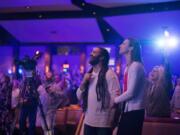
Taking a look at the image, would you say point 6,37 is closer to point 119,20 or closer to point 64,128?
point 119,20

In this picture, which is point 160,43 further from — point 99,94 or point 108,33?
point 99,94

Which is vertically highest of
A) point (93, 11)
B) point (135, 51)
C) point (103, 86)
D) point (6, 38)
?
point (93, 11)

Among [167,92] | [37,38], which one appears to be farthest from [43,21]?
[167,92]

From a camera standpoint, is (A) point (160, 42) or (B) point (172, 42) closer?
(B) point (172, 42)

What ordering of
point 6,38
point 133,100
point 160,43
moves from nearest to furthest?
point 133,100
point 160,43
point 6,38

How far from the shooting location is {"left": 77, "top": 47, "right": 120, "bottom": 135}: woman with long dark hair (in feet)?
11.5

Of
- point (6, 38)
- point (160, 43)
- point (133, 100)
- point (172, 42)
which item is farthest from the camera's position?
point (6, 38)

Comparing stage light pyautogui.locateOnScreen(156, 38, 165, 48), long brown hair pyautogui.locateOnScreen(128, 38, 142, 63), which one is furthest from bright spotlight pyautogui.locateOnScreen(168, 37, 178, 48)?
long brown hair pyautogui.locateOnScreen(128, 38, 142, 63)

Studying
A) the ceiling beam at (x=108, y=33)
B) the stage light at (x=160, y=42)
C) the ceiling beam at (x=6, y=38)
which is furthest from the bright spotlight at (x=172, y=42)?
the ceiling beam at (x=6, y=38)

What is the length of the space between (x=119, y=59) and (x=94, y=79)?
40.2ft

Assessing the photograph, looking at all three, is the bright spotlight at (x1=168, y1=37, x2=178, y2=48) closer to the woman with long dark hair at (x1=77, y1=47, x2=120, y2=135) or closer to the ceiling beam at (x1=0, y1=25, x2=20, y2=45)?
the ceiling beam at (x1=0, y1=25, x2=20, y2=45)

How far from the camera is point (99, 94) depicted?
3543 millimetres

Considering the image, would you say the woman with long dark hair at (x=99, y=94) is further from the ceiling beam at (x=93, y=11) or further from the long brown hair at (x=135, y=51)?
the ceiling beam at (x=93, y=11)

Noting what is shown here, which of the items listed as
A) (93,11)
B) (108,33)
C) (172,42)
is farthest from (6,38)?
(172,42)
